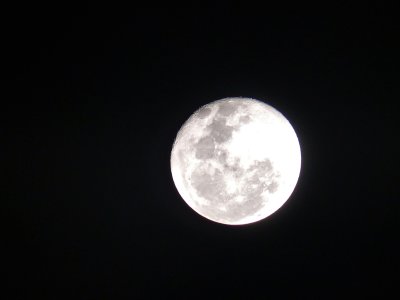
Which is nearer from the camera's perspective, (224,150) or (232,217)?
(224,150)

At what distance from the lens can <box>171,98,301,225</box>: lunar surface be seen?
5543 millimetres

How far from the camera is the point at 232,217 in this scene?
592cm

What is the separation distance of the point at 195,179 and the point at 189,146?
366mm

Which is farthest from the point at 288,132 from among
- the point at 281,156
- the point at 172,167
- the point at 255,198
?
the point at 172,167

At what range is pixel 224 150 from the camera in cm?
552

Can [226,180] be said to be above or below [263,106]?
below

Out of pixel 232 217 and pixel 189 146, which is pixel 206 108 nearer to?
pixel 189 146

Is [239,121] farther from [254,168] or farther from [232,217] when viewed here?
[232,217]

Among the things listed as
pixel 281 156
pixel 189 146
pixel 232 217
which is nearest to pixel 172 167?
pixel 189 146

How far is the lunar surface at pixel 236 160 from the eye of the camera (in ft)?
18.2

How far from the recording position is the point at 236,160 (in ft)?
18.1

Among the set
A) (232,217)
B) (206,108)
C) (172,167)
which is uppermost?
(206,108)

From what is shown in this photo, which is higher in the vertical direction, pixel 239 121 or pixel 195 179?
pixel 239 121

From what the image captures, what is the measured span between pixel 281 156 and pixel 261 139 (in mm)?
316
